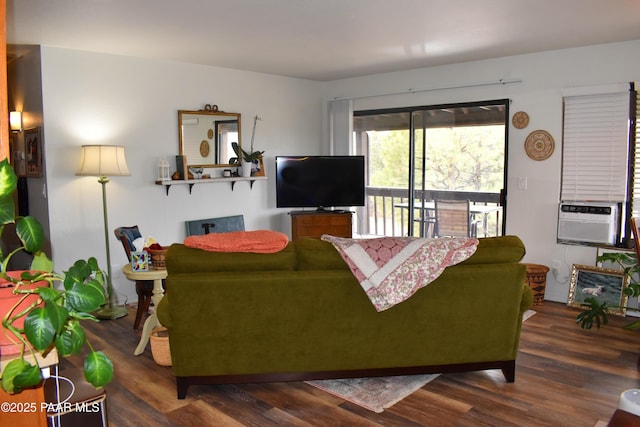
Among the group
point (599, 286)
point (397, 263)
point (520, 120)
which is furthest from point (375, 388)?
point (520, 120)

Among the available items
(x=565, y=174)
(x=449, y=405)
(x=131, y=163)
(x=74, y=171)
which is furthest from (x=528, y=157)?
(x=74, y=171)

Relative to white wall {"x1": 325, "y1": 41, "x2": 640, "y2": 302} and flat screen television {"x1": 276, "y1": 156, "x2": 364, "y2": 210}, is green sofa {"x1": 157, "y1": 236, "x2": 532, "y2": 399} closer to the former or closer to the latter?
white wall {"x1": 325, "y1": 41, "x2": 640, "y2": 302}

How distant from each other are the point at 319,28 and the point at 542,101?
2.58 metres

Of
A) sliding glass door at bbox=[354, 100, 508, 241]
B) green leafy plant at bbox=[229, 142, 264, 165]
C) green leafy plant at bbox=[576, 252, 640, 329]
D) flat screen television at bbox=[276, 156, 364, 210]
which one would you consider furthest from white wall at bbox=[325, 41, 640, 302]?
green leafy plant at bbox=[229, 142, 264, 165]

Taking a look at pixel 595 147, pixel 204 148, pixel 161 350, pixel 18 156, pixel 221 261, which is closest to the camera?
pixel 221 261

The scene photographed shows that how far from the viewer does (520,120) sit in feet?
17.8

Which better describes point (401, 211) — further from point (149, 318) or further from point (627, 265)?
point (149, 318)

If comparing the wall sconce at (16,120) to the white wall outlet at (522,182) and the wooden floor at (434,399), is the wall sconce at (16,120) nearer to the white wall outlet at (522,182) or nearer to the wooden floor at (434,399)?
the wooden floor at (434,399)

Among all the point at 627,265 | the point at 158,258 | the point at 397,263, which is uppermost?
the point at 397,263

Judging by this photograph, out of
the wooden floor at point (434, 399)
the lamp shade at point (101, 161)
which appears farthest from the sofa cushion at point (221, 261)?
the lamp shade at point (101, 161)

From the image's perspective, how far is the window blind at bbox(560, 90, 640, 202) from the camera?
4.84 meters

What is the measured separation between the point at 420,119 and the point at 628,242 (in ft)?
8.55

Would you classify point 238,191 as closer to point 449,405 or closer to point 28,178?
point 28,178

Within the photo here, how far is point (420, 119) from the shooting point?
625 centimetres
